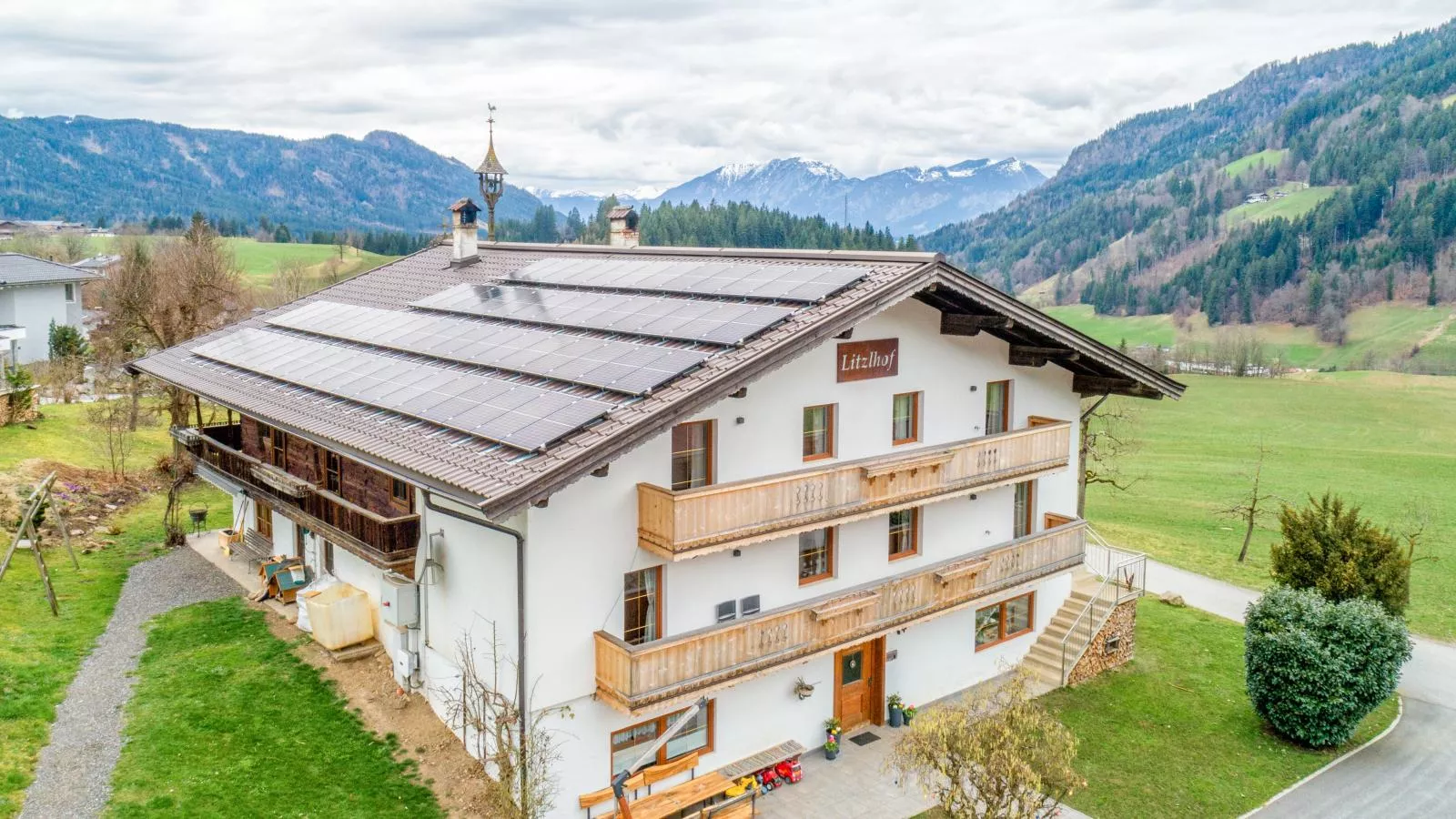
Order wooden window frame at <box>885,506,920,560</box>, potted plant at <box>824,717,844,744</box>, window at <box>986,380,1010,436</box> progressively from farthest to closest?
window at <box>986,380,1010,436</box> < wooden window frame at <box>885,506,920,560</box> < potted plant at <box>824,717,844,744</box>

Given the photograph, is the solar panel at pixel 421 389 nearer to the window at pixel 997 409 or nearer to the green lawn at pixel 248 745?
the green lawn at pixel 248 745

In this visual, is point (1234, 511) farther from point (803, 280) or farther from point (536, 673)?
point (536, 673)

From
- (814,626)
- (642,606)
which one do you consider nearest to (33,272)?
(642,606)

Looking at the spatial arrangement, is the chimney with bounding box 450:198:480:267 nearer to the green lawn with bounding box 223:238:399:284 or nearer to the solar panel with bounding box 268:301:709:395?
the solar panel with bounding box 268:301:709:395

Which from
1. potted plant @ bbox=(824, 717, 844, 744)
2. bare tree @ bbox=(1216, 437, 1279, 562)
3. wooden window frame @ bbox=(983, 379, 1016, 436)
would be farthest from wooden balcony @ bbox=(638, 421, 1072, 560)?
bare tree @ bbox=(1216, 437, 1279, 562)

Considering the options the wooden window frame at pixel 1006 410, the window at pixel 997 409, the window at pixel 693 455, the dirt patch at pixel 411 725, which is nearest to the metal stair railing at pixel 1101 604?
the wooden window frame at pixel 1006 410

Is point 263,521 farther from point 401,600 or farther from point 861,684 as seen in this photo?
point 861,684
